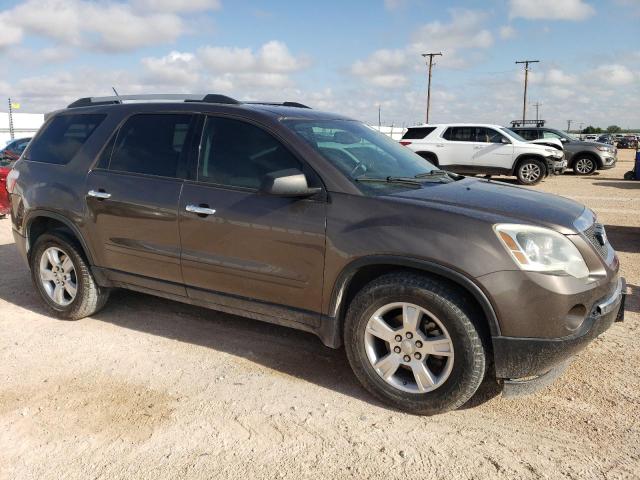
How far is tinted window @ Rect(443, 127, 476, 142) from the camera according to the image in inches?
651

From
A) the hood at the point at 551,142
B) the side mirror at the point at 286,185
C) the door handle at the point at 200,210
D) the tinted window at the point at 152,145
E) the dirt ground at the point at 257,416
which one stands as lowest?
the dirt ground at the point at 257,416

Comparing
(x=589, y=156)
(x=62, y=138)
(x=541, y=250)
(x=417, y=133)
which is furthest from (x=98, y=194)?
(x=589, y=156)

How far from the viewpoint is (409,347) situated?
3.15 metres

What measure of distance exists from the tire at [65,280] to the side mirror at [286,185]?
82.0 inches

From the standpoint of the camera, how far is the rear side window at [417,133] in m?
16.8

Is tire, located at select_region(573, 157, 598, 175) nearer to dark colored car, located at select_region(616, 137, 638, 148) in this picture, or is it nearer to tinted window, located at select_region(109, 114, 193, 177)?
tinted window, located at select_region(109, 114, 193, 177)

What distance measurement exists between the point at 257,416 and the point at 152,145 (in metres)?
2.19

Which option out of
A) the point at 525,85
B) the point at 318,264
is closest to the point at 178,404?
the point at 318,264

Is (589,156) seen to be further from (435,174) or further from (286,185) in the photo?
(286,185)

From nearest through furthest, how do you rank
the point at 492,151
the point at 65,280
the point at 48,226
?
the point at 65,280 < the point at 48,226 < the point at 492,151

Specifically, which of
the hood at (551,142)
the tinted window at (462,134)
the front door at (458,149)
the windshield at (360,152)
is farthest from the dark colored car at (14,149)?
the hood at (551,142)

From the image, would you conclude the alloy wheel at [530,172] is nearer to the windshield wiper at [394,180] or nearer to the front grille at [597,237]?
the front grille at [597,237]

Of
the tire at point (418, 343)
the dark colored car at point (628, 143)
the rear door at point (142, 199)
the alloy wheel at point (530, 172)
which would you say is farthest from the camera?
the dark colored car at point (628, 143)

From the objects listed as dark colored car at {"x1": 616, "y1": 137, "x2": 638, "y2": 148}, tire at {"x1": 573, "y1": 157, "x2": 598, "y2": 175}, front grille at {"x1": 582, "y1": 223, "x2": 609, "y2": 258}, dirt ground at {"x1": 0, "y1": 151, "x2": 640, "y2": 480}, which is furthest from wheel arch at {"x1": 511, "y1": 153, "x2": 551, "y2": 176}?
dark colored car at {"x1": 616, "y1": 137, "x2": 638, "y2": 148}
